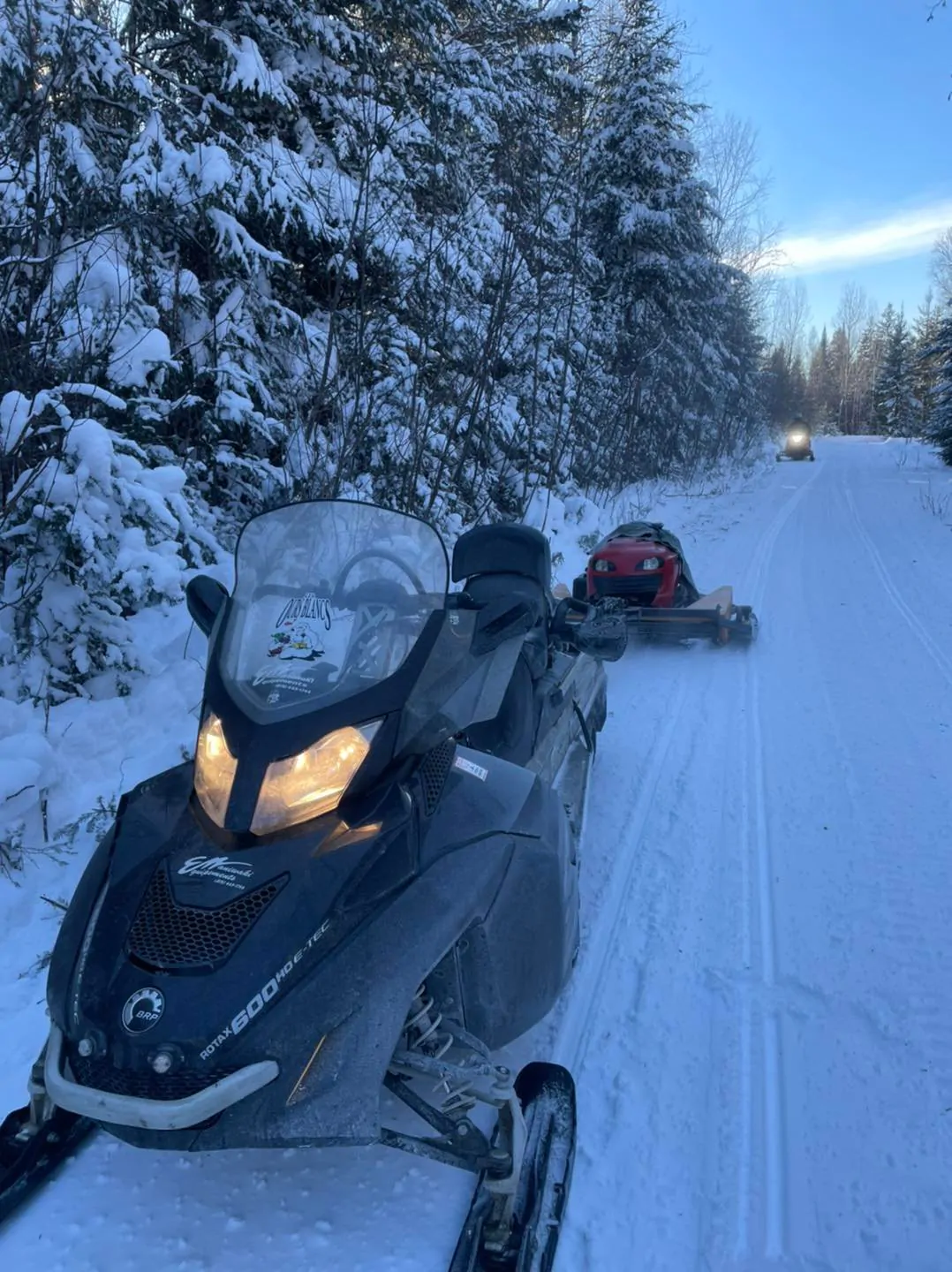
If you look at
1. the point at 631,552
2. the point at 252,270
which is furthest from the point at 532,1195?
the point at 252,270

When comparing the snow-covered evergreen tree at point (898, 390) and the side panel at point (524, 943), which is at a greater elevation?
the snow-covered evergreen tree at point (898, 390)

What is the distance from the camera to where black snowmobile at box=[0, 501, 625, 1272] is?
186 centimetres

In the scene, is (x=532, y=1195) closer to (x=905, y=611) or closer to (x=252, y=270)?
(x=252, y=270)

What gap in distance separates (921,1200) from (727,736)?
3353 millimetres

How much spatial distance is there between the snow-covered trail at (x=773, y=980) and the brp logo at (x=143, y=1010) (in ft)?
3.93

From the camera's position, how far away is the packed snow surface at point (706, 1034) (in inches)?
87.3

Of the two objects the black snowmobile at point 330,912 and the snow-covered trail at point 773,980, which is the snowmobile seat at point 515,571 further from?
the black snowmobile at point 330,912

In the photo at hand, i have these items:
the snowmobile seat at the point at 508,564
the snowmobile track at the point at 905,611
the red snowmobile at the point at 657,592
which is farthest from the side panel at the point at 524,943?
the snowmobile track at the point at 905,611

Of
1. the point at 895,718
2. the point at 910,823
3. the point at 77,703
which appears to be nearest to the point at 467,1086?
the point at 910,823

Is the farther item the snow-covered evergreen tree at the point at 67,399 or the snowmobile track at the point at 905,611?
the snowmobile track at the point at 905,611

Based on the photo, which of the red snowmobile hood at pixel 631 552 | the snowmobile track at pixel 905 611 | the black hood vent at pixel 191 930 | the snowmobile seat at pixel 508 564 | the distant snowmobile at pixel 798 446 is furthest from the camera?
the distant snowmobile at pixel 798 446

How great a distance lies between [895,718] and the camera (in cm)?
567

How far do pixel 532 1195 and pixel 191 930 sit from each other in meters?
1.08

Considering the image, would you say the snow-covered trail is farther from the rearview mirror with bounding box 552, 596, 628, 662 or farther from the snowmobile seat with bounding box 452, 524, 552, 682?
the snowmobile seat with bounding box 452, 524, 552, 682
